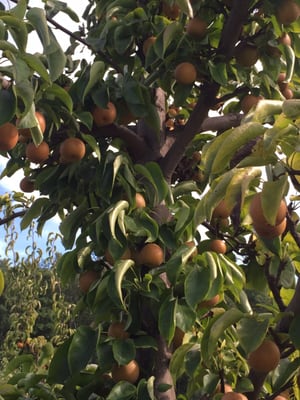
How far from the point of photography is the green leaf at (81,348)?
1710mm

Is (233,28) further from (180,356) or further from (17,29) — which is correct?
(180,356)

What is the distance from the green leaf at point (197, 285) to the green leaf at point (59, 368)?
1.46 feet

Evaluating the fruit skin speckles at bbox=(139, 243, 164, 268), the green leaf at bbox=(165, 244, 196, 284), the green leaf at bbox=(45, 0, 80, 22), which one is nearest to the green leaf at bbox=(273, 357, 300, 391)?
the green leaf at bbox=(165, 244, 196, 284)

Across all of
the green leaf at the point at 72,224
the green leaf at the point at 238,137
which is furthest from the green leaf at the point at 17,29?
the green leaf at the point at 72,224

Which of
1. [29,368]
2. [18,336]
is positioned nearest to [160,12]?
[29,368]

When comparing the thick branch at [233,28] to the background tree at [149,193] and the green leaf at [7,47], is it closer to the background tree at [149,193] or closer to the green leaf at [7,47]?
the background tree at [149,193]

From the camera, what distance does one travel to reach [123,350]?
169cm

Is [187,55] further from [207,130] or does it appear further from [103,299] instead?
[103,299]

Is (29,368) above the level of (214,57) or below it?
below

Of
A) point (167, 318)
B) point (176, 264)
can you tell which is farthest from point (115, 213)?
point (167, 318)

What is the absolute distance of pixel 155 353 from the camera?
1.88 metres

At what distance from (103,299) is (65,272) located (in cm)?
25

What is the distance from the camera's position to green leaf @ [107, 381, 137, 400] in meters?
1.64

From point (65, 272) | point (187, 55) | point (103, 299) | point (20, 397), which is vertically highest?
point (187, 55)
